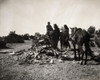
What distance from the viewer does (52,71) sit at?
971cm

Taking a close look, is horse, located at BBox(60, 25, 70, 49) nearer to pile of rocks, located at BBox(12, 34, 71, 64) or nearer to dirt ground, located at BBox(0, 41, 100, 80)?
pile of rocks, located at BBox(12, 34, 71, 64)

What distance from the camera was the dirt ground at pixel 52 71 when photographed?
879 centimetres

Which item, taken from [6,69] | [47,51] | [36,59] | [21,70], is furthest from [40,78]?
[47,51]

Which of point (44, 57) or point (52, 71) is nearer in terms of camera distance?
point (52, 71)

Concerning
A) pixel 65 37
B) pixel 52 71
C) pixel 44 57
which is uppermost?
pixel 65 37

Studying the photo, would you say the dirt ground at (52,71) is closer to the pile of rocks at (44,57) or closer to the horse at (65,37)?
the pile of rocks at (44,57)

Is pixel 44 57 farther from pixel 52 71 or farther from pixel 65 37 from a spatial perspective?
pixel 65 37

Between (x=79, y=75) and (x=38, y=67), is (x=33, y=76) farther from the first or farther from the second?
(x=79, y=75)

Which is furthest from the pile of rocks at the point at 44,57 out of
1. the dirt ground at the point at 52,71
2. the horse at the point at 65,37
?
the horse at the point at 65,37

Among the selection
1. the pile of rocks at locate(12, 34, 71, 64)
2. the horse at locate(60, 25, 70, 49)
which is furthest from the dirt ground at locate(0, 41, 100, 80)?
the horse at locate(60, 25, 70, 49)

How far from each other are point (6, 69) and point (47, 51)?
4.23 meters

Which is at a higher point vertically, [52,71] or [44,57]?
[44,57]

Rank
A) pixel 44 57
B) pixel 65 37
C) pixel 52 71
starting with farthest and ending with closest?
pixel 65 37, pixel 44 57, pixel 52 71

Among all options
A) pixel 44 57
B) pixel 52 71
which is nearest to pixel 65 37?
pixel 44 57
